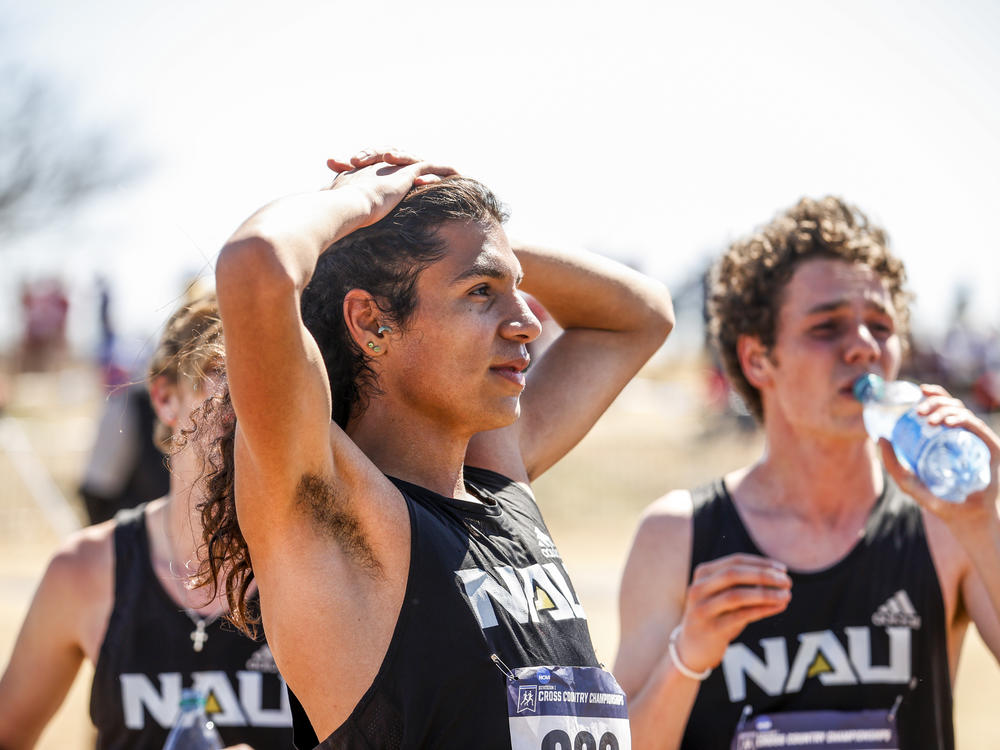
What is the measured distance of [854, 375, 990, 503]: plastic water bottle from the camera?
264 centimetres

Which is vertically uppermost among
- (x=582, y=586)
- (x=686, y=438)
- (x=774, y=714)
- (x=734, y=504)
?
(x=734, y=504)

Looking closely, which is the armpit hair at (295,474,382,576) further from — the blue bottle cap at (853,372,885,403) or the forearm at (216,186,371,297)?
the blue bottle cap at (853,372,885,403)

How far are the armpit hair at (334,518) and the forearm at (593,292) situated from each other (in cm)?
115

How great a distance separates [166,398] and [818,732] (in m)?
2.19

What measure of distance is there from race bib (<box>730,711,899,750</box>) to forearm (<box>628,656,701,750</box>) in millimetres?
233

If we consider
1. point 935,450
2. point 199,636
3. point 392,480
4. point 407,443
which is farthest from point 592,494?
point 392,480

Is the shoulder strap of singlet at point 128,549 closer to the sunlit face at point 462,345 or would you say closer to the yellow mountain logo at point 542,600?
the sunlit face at point 462,345

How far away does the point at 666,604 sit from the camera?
313 cm

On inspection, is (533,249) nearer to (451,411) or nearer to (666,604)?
(451,411)

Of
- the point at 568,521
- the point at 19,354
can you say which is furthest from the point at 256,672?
the point at 19,354

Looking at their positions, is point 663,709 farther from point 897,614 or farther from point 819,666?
point 897,614

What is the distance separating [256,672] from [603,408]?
1221 millimetres

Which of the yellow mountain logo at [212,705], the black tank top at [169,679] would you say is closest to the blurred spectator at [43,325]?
the black tank top at [169,679]

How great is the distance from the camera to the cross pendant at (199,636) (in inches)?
121
